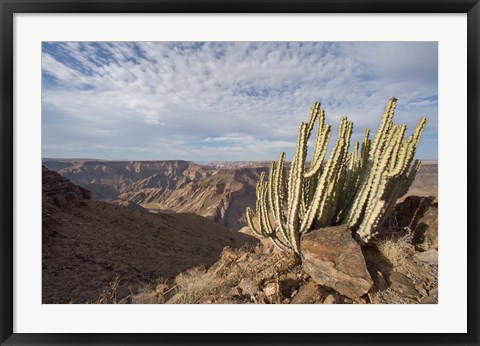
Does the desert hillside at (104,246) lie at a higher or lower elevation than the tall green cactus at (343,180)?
lower

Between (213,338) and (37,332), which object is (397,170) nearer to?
(213,338)

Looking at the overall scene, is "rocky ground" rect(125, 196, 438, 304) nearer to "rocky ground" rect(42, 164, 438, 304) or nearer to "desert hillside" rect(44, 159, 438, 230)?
"rocky ground" rect(42, 164, 438, 304)

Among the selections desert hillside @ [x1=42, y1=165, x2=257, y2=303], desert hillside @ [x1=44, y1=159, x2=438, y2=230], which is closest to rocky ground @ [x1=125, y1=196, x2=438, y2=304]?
desert hillside @ [x1=42, y1=165, x2=257, y2=303]
